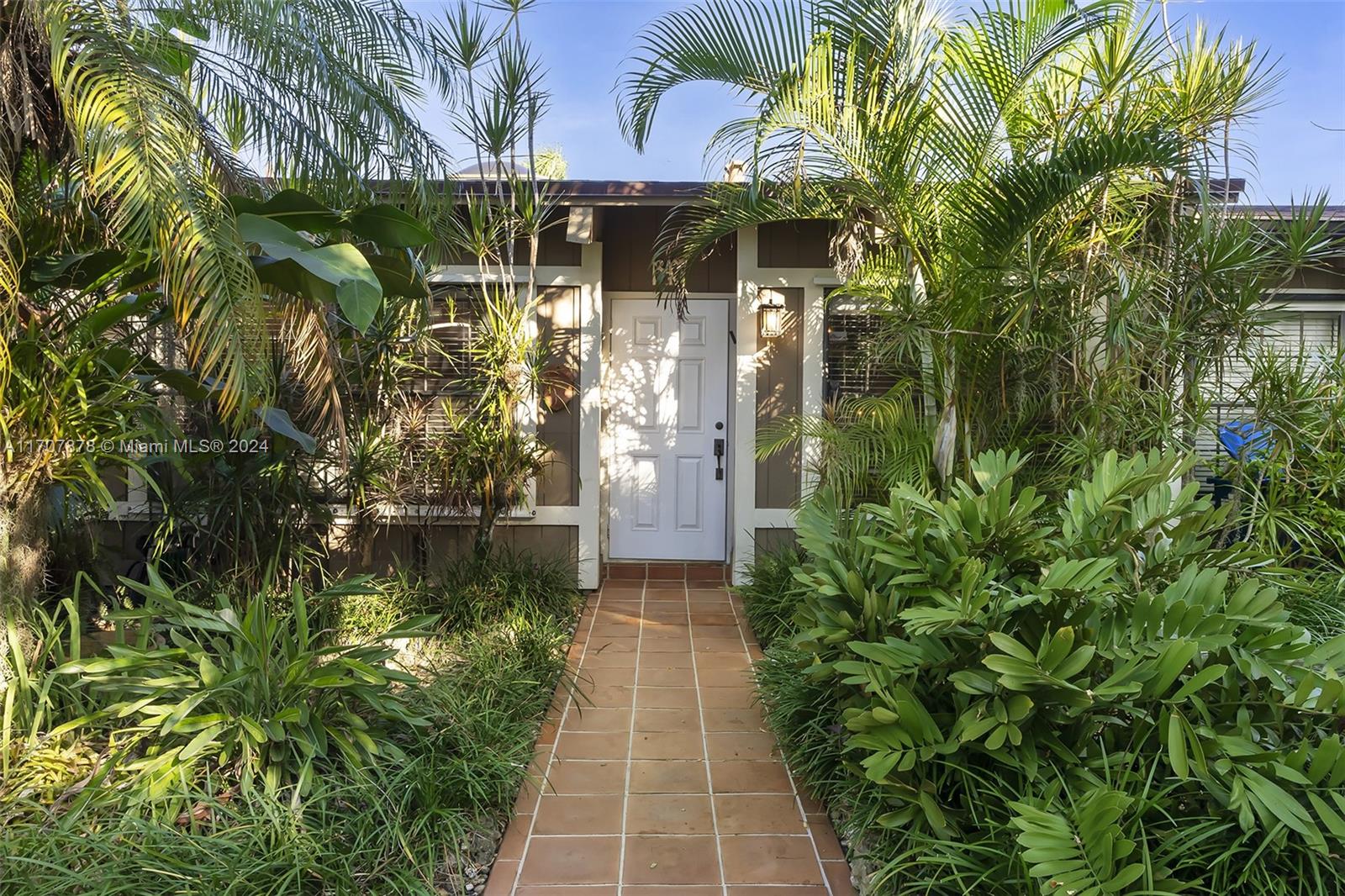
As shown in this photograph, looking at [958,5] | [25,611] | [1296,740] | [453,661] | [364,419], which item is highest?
[958,5]

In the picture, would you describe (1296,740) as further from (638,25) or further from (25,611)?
(25,611)

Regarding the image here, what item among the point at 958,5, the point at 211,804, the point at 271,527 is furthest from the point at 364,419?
the point at 958,5

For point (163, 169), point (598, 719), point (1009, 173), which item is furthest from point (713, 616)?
point (163, 169)

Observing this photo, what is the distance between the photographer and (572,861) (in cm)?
271

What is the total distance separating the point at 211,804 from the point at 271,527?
258 centimetres

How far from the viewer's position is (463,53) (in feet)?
16.2

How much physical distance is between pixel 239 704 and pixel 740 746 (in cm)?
194

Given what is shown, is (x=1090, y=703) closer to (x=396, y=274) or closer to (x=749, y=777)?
(x=749, y=777)

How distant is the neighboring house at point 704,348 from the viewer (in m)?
6.07

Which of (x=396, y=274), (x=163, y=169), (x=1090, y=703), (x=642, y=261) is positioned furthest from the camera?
(x=642, y=261)

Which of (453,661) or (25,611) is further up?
(25,611)

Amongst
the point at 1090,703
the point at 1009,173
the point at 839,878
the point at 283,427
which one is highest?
the point at 1009,173

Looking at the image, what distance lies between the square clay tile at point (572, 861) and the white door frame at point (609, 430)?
11.7ft

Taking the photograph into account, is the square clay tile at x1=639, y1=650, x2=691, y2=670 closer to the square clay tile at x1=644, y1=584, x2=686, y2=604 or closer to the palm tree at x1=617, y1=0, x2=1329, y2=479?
the square clay tile at x1=644, y1=584, x2=686, y2=604
